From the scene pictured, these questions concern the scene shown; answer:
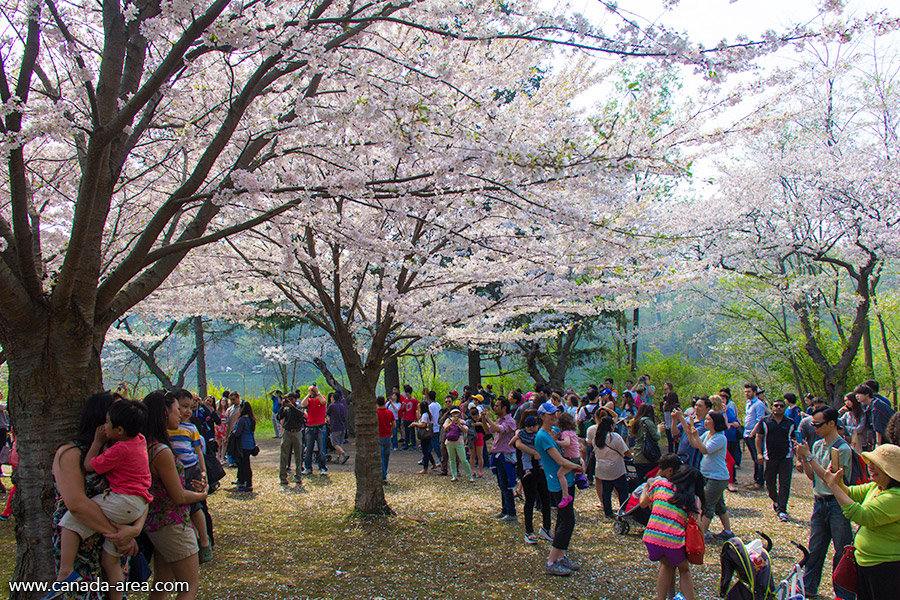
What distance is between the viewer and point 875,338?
29.0 m

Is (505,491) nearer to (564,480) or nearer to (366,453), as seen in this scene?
(366,453)

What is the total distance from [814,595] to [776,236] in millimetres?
15185

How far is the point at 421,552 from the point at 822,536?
156 inches

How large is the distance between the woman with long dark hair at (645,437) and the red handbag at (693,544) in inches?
124

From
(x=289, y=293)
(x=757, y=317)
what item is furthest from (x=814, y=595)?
(x=757, y=317)

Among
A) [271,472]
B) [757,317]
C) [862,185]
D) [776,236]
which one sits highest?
[862,185]

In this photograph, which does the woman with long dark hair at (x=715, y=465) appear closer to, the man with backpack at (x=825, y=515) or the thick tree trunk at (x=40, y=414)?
the man with backpack at (x=825, y=515)

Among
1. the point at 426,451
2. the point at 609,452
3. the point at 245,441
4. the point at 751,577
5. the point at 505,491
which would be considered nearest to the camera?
the point at 751,577

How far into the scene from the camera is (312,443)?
12688mm

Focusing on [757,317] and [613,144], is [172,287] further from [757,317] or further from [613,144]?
[757,317]

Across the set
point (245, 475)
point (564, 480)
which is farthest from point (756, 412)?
point (245, 475)

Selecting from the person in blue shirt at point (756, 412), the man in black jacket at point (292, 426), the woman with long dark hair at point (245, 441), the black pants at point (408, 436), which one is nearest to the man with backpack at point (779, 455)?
the person in blue shirt at point (756, 412)

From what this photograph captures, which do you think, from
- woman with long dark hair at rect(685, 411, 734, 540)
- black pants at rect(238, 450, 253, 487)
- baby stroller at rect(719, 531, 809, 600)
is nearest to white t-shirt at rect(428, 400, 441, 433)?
black pants at rect(238, 450, 253, 487)

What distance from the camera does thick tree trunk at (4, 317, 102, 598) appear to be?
4.31 meters
